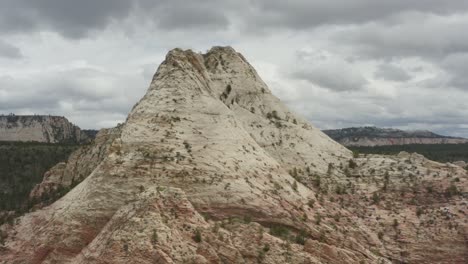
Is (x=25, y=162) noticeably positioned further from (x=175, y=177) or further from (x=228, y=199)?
(x=228, y=199)

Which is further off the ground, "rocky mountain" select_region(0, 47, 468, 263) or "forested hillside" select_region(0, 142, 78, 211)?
"rocky mountain" select_region(0, 47, 468, 263)

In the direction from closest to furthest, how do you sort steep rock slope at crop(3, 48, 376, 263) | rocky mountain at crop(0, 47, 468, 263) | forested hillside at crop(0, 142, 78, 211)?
rocky mountain at crop(0, 47, 468, 263) → steep rock slope at crop(3, 48, 376, 263) → forested hillside at crop(0, 142, 78, 211)

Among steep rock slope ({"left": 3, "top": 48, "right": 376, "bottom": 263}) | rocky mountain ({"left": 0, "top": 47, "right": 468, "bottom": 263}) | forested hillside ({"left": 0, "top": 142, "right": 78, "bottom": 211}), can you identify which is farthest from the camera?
forested hillside ({"left": 0, "top": 142, "right": 78, "bottom": 211})

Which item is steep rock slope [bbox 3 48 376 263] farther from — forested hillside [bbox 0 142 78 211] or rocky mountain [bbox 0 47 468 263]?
forested hillside [bbox 0 142 78 211]

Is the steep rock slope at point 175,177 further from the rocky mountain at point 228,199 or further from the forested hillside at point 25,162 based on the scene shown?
the forested hillside at point 25,162

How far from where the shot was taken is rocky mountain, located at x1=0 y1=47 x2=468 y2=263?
17984 millimetres

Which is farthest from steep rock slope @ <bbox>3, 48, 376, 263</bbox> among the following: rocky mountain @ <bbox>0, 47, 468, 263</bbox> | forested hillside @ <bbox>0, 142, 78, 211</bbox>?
forested hillside @ <bbox>0, 142, 78, 211</bbox>

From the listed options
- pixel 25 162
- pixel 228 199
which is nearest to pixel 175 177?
pixel 228 199

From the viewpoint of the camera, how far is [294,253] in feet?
60.6

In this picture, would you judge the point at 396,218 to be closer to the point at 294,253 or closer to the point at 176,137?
the point at 294,253

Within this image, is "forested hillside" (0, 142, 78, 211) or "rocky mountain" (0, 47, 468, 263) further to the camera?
"forested hillside" (0, 142, 78, 211)

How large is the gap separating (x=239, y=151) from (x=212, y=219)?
4405 millimetres

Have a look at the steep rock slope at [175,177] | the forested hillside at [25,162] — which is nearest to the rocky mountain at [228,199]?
the steep rock slope at [175,177]

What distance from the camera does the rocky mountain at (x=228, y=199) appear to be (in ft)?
59.0
